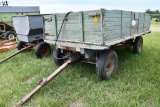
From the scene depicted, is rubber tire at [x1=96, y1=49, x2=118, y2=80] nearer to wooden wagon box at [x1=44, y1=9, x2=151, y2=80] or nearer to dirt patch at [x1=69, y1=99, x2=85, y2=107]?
wooden wagon box at [x1=44, y1=9, x2=151, y2=80]

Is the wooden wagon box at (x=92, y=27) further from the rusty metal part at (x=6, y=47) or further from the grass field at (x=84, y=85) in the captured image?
the rusty metal part at (x=6, y=47)

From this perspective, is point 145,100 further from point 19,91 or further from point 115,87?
point 19,91

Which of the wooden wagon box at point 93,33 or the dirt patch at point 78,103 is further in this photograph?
the wooden wagon box at point 93,33

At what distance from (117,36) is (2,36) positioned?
30.5 ft

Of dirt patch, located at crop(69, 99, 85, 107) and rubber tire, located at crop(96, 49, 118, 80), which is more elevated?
rubber tire, located at crop(96, 49, 118, 80)

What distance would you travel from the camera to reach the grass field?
3.60m

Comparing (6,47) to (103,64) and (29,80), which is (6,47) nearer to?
(29,80)

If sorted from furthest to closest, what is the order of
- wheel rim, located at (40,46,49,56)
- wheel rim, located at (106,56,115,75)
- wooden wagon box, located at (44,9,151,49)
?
wheel rim, located at (40,46,49,56)
wheel rim, located at (106,56,115,75)
wooden wagon box, located at (44,9,151,49)

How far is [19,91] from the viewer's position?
4.12 metres

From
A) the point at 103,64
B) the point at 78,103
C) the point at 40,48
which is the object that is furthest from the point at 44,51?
the point at 78,103

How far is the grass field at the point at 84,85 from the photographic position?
11.8ft

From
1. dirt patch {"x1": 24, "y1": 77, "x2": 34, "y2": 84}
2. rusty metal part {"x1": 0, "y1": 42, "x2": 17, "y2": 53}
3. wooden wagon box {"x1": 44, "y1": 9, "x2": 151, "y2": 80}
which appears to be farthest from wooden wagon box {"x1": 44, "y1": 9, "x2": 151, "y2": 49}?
rusty metal part {"x1": 0, "y1": 42, "x2": 17, "y2": 53}

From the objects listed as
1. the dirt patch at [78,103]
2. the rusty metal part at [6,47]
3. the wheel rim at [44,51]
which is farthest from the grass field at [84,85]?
the rusty metal part at [6,47]

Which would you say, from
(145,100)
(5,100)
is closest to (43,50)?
(5,100)
